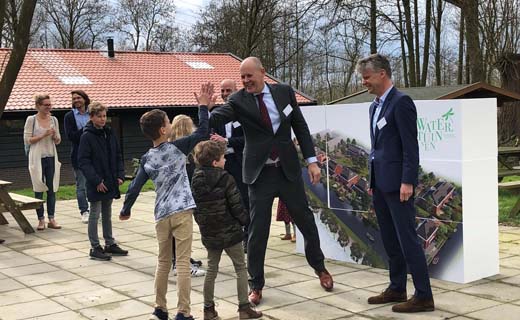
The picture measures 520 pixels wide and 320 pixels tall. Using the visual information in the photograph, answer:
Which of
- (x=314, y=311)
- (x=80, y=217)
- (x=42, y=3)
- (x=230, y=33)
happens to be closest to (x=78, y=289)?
(x=314, y=311)

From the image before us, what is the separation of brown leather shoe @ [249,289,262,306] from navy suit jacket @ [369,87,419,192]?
1255mm

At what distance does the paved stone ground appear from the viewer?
4.83 metres

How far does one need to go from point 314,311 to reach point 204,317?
82 centimetres

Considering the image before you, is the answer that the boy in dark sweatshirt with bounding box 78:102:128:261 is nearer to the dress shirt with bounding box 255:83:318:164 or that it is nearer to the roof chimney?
the dress shirt with bounding box 255:83:318:164

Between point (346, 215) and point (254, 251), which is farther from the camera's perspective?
point (346, 215)

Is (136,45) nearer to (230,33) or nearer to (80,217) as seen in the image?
(230,33)

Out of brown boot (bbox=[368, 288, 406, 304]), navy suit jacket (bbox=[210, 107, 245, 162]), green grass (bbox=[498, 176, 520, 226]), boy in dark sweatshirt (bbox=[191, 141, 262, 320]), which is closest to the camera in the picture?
boy in dark sweatshirt (bbox=[191, 141, 262, 320])

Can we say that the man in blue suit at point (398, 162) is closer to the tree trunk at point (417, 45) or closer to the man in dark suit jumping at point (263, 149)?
the man in dark suit jumping at point (263, 149)

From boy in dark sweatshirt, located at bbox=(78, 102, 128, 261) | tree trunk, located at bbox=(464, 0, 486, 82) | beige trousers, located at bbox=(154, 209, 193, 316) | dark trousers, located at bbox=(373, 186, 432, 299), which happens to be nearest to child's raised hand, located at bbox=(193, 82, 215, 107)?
beige trousers, located at bbox=(154, 209, 193, 316)

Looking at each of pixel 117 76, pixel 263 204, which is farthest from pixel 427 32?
pixel 263 204

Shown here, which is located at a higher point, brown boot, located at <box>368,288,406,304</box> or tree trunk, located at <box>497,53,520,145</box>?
tree trunk, located at <box>497,53,520,145</box>

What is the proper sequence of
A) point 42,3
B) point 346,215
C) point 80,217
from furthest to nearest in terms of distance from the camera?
point 42,3
point 80,217
point 346,215

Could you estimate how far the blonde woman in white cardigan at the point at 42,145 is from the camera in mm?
8797

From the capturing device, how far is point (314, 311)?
189 inches
